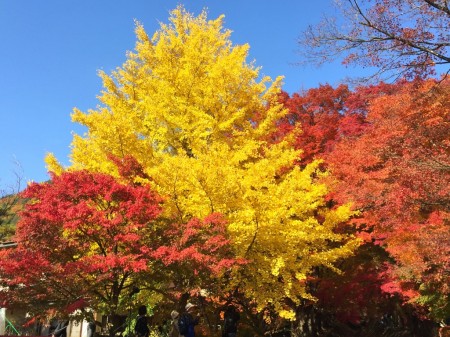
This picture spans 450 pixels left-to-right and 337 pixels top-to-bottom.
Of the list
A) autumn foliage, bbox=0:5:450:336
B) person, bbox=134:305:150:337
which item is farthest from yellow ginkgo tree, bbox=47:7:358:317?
person, bbox=134:305:150:337

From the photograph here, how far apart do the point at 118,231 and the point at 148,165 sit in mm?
3250

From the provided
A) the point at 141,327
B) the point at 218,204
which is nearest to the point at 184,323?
the point at 141,327

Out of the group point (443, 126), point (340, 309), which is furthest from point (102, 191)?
point (340, 309)

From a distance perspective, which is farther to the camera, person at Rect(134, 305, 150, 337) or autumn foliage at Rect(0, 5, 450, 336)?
person at Rect(134, 305, 150, 337)

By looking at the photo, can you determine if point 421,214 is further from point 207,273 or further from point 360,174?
point 207,273

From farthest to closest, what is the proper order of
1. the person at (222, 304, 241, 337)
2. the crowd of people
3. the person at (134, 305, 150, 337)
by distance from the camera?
the person at (222, 304, 241, 337) → the person at (134, 305, 150, 337) → the crowd of people

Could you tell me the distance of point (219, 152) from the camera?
31.7ft

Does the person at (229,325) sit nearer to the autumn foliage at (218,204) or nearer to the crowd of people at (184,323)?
the crowd of people at (184,323)

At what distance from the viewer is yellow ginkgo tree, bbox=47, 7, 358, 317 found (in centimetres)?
887

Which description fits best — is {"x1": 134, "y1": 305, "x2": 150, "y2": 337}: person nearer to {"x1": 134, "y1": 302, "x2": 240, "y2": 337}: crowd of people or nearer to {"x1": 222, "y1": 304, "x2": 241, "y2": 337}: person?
{"x1": 134, "y1": 302, "x2": 240, "y2": 337}: crowd of people

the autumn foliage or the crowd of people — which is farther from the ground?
the autumn foliage

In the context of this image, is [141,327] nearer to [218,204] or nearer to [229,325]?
[229,325]

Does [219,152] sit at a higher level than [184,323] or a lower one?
higher

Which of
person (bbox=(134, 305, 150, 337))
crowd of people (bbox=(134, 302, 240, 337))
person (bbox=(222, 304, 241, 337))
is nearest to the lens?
crowd of people (bbox=(134, 302, 240, 337))
